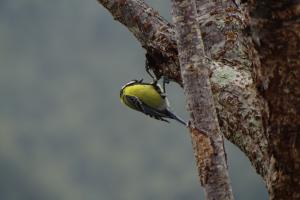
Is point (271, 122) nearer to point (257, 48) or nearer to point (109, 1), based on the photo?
point (257, 48)

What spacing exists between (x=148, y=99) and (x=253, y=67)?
2.28 metres

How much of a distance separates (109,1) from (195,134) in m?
Answer: 2.53

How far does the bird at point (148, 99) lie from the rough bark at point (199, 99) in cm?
208

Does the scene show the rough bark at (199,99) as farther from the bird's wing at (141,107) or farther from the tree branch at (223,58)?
the bird's wing at (141,107)

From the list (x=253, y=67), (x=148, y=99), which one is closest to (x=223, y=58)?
(x=148, y=99)

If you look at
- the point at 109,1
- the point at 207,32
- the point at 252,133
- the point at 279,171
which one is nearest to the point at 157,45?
the point at 207,32

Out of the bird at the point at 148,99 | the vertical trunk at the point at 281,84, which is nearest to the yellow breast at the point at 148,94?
the bird at the point at 148,99

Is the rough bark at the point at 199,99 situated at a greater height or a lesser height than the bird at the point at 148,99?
lesser

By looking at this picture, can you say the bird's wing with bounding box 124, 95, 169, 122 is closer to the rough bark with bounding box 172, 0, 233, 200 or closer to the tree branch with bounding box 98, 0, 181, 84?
the tree branch with bounding box 98, 0, 181, 84

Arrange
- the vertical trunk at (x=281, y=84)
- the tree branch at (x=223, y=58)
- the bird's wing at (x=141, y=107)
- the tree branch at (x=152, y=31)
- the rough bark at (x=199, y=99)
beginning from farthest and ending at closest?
the bird's wing at (x=141, y=107), the tree branch at (x=152, y=31), the tree branch at (x=223, y=58), the rough bark at (x=199, y=99), the vertical trunk at (x=281, y=84)

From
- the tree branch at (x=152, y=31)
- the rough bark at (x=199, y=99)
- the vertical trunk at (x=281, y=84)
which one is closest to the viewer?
the vertical trunk at (x=281, y=84)

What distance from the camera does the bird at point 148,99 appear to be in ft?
18.7

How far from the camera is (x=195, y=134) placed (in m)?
3.54

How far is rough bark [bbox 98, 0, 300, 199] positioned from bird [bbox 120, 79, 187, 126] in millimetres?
232
